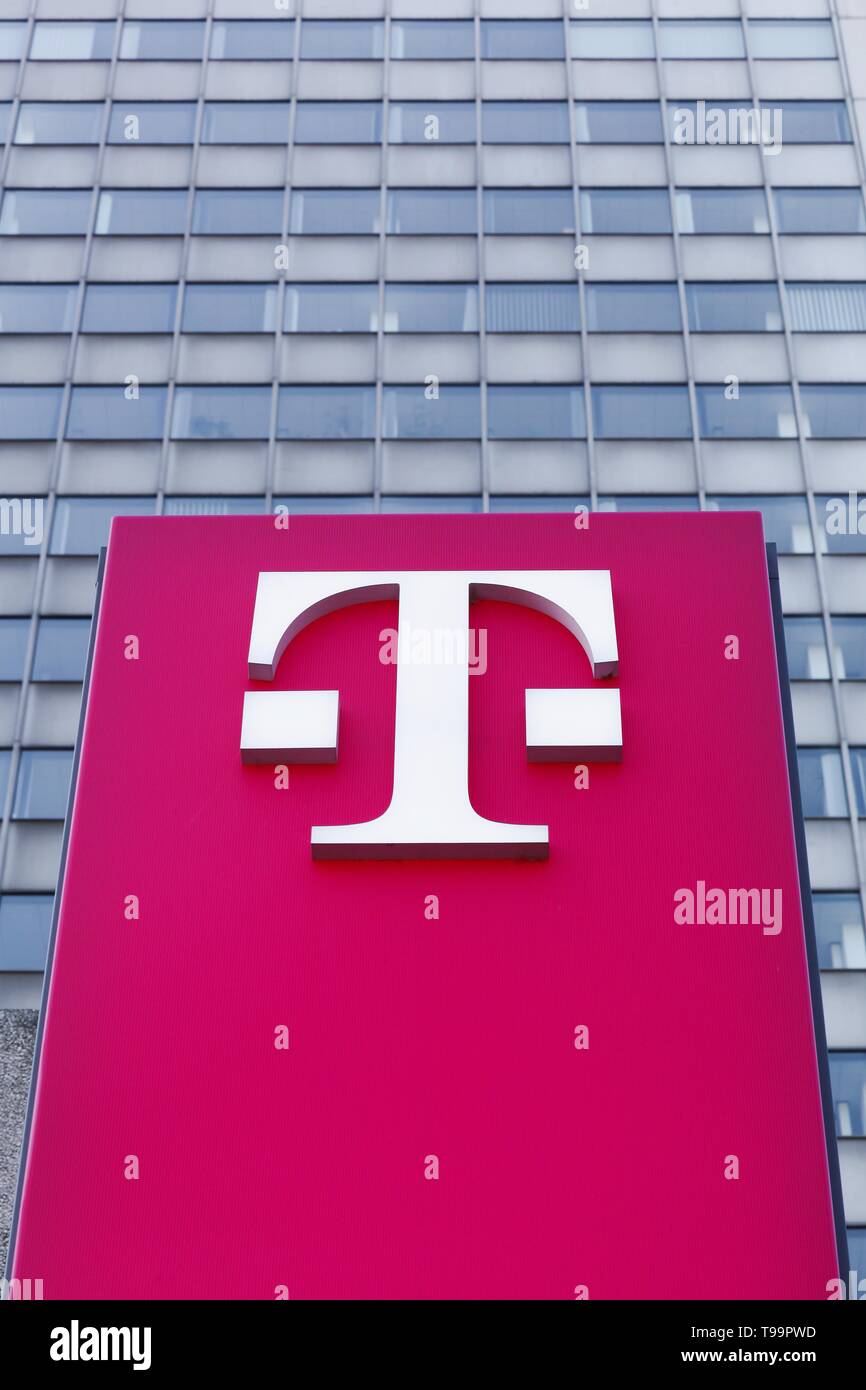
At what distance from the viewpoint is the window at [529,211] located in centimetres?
3598

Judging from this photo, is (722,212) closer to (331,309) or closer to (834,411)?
(834,411)

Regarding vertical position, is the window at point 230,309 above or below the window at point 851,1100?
above

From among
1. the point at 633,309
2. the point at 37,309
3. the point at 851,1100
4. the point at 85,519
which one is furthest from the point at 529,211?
the point at 851,1100

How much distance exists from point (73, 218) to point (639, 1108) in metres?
Answer: 32.6

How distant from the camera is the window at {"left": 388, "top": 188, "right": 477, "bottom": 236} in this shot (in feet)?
118

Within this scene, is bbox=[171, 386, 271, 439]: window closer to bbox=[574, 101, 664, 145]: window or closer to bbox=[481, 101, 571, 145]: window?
bbox=[481, 101, 571, 145]: window

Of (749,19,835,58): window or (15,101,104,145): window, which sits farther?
(749,19,835,58): window

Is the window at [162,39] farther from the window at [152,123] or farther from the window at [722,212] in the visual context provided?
the window at [722,212]

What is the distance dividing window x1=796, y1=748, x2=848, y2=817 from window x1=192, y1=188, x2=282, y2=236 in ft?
59.4

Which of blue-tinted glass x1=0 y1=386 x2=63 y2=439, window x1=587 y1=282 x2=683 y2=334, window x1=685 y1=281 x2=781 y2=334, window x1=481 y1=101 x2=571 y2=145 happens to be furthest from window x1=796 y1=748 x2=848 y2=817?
blue-tinted glass x1=0 y1=386 x2=63 y2=439

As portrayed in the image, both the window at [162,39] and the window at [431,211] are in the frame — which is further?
the window at [162,39]

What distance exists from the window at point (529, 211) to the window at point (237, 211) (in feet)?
17.2

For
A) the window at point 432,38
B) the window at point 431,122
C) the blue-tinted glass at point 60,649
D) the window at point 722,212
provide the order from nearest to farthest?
the blue-tinted glass at point 60,649 < the window at point 722,212 < the window at point 431,122 < the window at point 432,38

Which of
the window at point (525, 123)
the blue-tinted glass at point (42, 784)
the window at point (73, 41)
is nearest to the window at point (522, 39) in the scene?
the window at point (525, 123)
